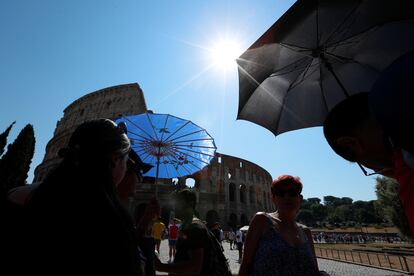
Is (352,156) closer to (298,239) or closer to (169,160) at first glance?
(298,239)

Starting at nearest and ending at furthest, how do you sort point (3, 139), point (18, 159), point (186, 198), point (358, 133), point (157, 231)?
1. point (358, 133)
2. point (186, 198)
3. point (157, 231)
4. point (18, 159)
5. point (3, 139)

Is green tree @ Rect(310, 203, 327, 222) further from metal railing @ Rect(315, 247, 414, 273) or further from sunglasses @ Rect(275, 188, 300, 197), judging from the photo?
sunglasses @ Rect(275, 188, 300, 197)

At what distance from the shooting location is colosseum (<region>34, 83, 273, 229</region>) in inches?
1139

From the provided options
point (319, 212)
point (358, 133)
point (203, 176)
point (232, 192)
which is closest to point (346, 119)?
point (358, 133)

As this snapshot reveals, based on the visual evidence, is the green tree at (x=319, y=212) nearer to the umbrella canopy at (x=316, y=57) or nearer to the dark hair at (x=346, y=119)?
the umbrella canopy at (x=316, y=57)

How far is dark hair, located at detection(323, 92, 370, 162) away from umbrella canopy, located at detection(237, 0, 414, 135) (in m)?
2.09

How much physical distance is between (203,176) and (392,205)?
20076 millimetres

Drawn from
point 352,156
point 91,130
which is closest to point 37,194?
point 91,130

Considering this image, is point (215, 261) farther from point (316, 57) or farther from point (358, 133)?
point (316, 57)

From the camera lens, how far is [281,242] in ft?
6.38

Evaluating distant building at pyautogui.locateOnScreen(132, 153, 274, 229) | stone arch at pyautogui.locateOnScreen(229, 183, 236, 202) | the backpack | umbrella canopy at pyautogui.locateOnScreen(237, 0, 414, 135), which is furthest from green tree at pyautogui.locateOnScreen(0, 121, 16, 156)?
stone arch at pyautogui.locateOnScreen(229, 183, 236, 202)

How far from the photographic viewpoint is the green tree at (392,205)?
17.4 m

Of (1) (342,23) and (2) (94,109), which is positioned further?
(2) (94,109)

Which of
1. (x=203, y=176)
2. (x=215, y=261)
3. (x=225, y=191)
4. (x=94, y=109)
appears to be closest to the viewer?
(x=215, y=261)
